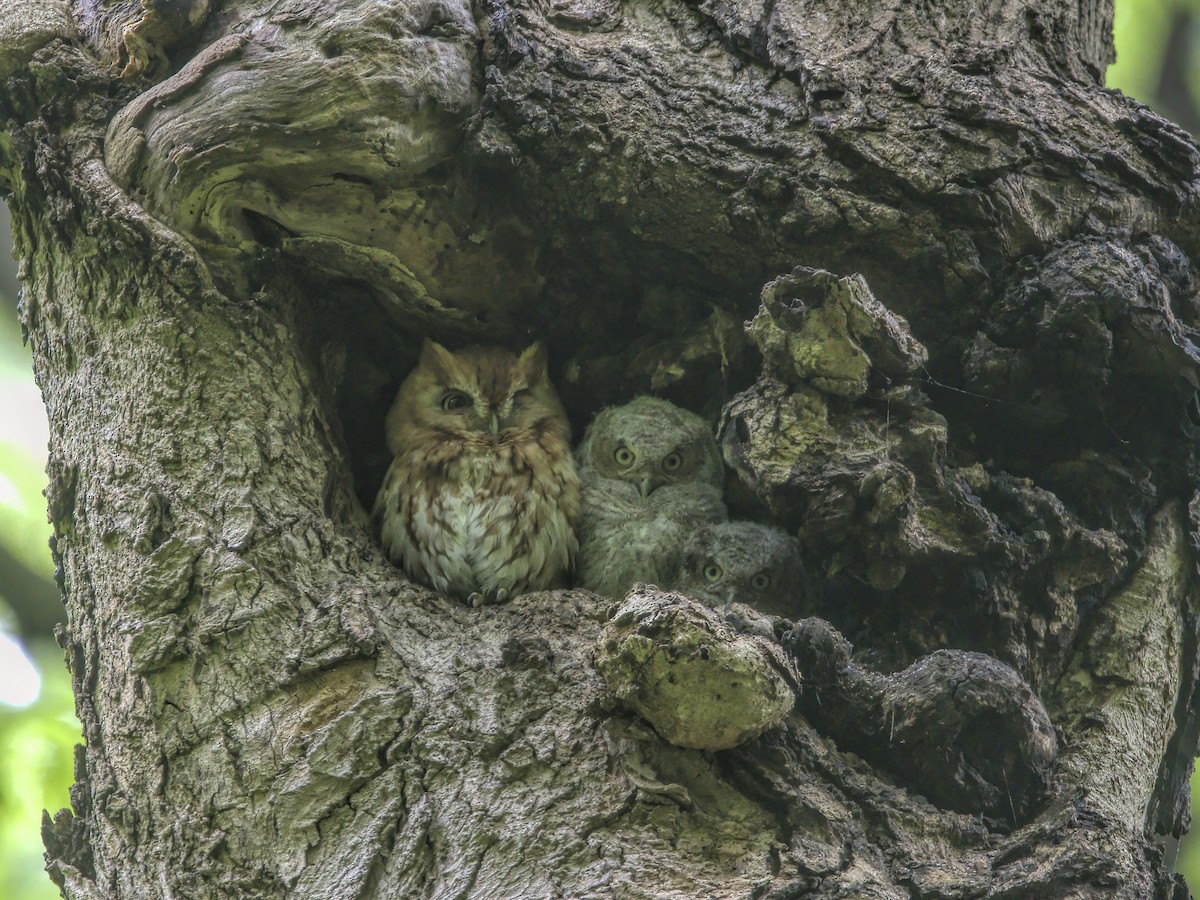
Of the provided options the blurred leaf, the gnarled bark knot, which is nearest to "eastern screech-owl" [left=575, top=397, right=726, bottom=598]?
the gnarled bark knot

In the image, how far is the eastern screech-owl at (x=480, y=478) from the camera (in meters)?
3.43

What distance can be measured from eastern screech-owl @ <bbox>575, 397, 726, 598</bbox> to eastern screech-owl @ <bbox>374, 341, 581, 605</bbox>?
9 cm

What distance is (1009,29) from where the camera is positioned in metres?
3.13

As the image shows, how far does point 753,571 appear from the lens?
3.00 meters

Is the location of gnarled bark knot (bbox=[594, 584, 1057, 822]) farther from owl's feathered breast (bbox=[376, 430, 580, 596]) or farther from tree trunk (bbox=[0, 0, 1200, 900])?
owl's feathered breast (bbox=[376, 430, 580, 596])

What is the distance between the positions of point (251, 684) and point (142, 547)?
430mm

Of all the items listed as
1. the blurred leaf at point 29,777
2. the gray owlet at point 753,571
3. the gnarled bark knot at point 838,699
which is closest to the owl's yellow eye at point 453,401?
the gray owlet at point 753,571

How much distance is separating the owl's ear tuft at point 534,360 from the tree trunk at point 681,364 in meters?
0.31

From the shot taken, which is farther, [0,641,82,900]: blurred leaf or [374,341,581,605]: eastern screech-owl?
[0,641,82,900]: blurred leaf

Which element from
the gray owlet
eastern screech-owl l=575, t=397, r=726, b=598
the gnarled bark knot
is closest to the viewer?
the gnarled bark knot

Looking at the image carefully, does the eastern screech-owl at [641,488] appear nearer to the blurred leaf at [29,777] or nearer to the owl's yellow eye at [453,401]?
the owl's yellow eye at [453,401]

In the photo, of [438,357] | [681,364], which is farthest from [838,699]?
[438,357]

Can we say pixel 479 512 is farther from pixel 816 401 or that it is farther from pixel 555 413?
pixel 816 401

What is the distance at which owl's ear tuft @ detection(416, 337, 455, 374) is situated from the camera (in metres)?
3.59
